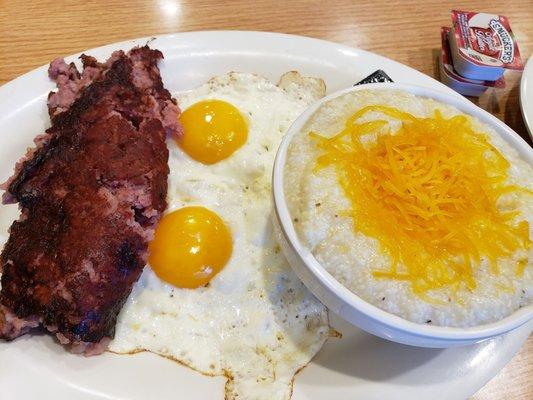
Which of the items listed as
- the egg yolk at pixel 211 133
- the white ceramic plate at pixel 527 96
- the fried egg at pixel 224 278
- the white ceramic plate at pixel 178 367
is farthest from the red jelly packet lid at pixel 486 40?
the white ceramic plate at pixel 178 367

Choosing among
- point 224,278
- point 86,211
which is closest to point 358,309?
point 224,278

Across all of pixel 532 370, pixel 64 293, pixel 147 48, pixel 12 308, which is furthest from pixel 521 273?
pixel 147 48

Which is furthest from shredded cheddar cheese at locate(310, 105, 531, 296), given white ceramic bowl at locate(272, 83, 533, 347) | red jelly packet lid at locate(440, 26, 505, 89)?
red jelly packet lid at locate(440, 26, 505, 89)

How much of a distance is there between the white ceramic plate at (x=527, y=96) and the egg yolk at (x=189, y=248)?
1.48m

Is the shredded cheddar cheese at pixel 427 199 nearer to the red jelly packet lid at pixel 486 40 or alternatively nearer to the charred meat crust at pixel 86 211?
the charred meat crust at pixel 86 211

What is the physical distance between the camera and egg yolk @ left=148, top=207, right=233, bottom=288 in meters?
1.65

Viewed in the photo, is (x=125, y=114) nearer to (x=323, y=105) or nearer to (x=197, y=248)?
(x=197, y=248)

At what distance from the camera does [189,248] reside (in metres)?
1.66

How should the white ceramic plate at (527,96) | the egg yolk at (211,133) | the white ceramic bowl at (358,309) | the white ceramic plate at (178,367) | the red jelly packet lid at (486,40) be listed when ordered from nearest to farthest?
the white ceramic bowl at (358,309)
the white ceramic plate at (178,367)
the egg yolk at (211,133)
the white ceramic plate at (527,96)
the red jelly packet lid at (486,40)

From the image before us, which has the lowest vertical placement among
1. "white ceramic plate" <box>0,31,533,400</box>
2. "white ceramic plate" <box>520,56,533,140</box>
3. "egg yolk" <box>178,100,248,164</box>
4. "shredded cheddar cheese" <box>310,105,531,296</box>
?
"white ceramic plate" <box>0,31,533,400</box>

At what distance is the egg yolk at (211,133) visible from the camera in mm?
1884

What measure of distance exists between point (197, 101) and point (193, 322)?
0.97 m

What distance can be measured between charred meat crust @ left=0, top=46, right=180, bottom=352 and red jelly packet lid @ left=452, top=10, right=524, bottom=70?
62.6 inches

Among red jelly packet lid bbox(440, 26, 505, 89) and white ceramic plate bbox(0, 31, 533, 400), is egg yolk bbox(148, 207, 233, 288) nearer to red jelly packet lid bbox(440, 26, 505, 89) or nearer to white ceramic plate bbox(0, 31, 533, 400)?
white ceramic plate bbox(0, 31, 533, 400)
